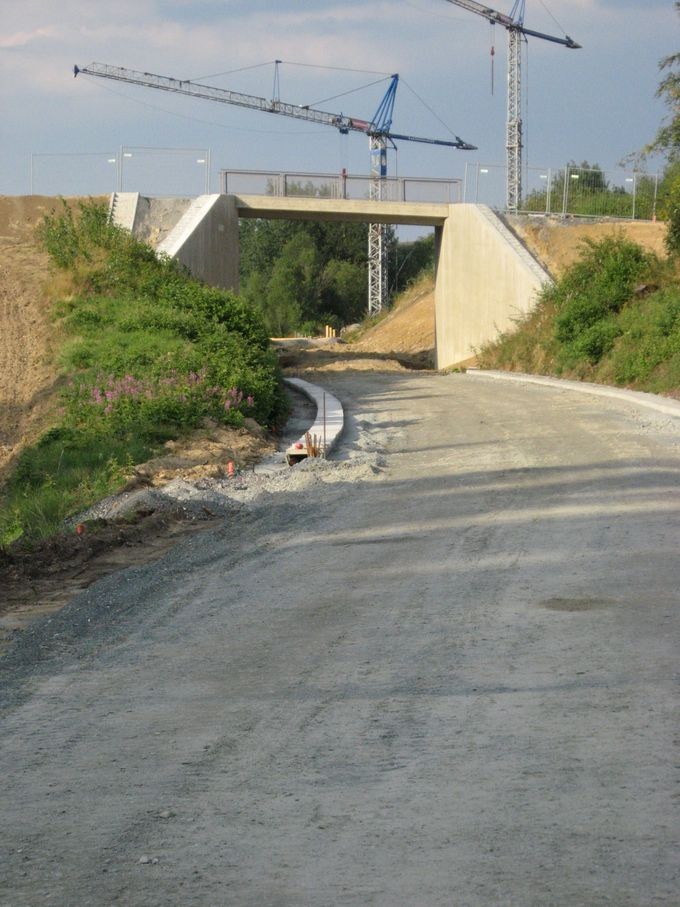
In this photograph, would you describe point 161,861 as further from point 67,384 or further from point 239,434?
point 67,384

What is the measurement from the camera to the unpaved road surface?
4301 mm

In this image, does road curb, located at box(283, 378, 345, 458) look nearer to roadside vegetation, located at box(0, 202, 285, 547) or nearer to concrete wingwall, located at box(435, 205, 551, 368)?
roadside vegetation, located at box(0, 202, 285, 547)

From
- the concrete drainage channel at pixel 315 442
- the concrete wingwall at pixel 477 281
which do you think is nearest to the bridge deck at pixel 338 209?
the concrete wingwall at pixel 477 281

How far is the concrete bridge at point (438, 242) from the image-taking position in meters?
39.8

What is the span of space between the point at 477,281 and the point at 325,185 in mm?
6862

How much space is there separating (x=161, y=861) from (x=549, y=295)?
35074 mm

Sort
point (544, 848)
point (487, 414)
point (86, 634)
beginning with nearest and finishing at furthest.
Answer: point (544, 848) → point (86, 634) → point (487, 414)

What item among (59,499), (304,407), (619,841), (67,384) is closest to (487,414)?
(304,407)

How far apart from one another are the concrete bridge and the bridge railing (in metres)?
0.43

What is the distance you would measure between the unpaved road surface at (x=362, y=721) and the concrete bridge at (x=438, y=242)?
1118 inches

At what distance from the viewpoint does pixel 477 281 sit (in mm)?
44156

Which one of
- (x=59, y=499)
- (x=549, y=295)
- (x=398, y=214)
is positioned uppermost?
(x=398, y=214)

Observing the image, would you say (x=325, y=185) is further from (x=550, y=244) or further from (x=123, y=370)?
(x=123, y=370)

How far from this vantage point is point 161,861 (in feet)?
14.5
